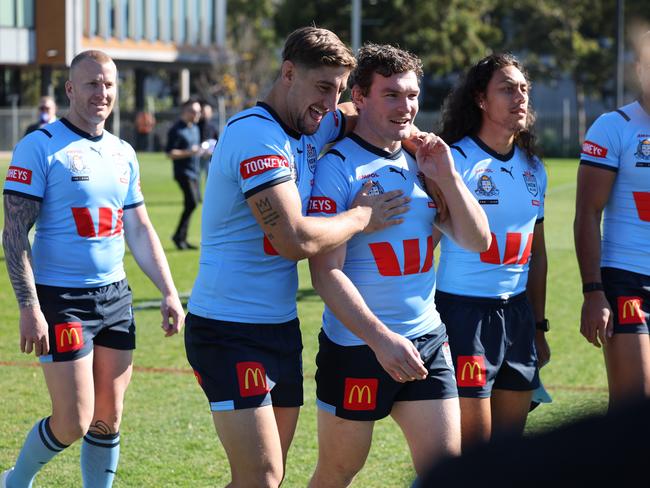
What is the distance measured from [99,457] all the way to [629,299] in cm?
257

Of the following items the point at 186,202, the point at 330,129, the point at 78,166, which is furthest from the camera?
the point at 186,202

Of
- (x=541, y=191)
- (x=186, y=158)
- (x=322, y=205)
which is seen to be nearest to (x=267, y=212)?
(x=322, y=205)

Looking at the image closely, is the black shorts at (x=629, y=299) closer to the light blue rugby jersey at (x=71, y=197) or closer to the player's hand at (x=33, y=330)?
the light blue rugby jersey at (x=71, y=197)

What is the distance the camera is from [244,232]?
380 centimetres

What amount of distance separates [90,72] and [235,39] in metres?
64.9

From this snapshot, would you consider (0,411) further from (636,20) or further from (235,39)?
(235,39)

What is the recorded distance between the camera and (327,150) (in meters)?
4.07

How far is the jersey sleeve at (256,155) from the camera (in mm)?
3580

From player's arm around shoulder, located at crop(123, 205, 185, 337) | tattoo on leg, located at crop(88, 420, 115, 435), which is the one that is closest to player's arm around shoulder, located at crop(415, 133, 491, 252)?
player's arm around shoulder, located at crop(123, 205, 185, 337)

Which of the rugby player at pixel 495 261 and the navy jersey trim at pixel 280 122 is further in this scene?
the rugby player at pixel 495 261

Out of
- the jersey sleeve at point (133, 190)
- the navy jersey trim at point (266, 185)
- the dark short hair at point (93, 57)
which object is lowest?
the jersey sleeve at point (133, 190)

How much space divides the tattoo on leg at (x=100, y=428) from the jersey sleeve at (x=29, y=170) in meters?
1.08

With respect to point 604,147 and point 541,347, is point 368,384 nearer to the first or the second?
point 541,347

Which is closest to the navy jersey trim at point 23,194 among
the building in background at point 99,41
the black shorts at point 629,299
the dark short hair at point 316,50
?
the dark short hair at point 316,50
